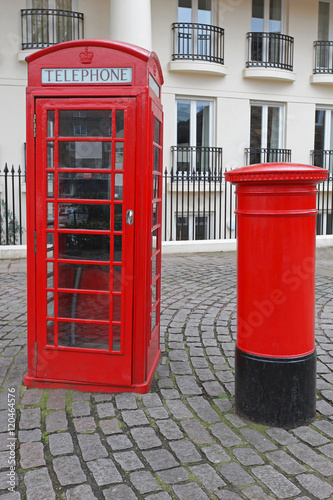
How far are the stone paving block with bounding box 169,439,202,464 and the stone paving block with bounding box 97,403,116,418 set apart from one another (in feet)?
1.86

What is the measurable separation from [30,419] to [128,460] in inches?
34.4

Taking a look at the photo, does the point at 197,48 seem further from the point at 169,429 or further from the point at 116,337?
the point at 169,429

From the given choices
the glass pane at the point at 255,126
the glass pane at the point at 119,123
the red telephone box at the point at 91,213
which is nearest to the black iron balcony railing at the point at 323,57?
the glass pane at the point at 255,126

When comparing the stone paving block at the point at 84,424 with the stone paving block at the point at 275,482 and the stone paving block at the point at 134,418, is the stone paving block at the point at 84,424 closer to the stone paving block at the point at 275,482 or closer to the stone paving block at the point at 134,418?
the stone paving block at the point at 134,418

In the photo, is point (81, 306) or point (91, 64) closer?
point (91, 64)

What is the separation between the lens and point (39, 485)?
2.68 m

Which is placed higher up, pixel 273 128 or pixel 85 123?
pixel 273 128

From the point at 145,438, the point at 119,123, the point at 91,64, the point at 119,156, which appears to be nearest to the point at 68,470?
the point at 145,438

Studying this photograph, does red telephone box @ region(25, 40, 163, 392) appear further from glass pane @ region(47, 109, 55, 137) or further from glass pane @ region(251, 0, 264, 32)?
glass pane @ region(251, 0, 264, 32)

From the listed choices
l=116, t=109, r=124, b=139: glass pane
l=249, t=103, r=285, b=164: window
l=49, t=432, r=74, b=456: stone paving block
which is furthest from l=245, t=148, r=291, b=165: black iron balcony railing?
l=49, t=432, r=74, b=456: stone paving block

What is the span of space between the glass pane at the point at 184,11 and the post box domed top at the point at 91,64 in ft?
42.3

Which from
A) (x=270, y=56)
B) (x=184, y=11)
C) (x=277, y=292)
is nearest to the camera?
(x=277, y=292)

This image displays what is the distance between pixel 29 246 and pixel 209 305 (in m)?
3.25

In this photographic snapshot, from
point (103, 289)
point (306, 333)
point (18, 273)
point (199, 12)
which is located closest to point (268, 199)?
point (306, 333)
